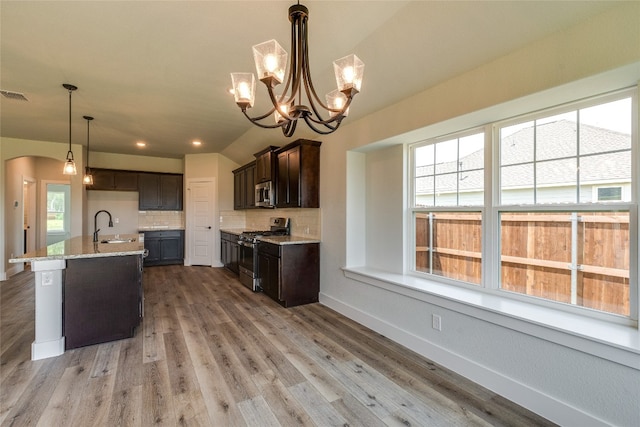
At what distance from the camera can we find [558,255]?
2064 millimetres

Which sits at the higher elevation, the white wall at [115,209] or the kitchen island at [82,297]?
the white wall at [115,209]

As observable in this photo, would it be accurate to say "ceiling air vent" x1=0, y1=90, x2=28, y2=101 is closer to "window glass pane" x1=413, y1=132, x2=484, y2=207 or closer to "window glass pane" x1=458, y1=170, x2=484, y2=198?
"window glass pane" x1=413, y1=132, x2=484, y2=207

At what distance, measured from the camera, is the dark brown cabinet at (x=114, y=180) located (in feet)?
20.8

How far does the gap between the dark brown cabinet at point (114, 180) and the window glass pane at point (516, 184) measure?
7283mm

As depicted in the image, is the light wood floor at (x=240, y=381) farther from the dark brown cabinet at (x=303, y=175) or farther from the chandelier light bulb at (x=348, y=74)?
the chandelier light bulb at (x=348, y=74)

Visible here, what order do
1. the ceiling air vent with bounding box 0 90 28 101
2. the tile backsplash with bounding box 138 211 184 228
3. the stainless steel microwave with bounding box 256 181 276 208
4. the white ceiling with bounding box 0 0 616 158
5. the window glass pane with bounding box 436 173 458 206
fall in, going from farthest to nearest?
the tile backsplash with bounding box 138 211 184 228 → the stainless steel microwave with bounding box 256 181 276 208 → the ceiling air vent with bounding box 0 90 28 101 → the window glass pane with bounding box 436 173 458 206 → the white ceiling with bounding box 0 0 616 158

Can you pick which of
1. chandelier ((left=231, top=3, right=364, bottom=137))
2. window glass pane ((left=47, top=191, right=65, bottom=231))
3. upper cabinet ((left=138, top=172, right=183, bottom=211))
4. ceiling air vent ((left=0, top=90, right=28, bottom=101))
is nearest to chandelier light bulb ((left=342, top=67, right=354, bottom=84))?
chandelier ((left=231, top=3, right=364, bottom=137))

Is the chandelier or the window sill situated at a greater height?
the chandelier

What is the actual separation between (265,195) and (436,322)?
11.2 feet

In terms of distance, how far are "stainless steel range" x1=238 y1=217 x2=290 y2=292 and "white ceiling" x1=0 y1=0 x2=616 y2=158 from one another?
7.31ft

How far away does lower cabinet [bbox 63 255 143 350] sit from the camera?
269 cm

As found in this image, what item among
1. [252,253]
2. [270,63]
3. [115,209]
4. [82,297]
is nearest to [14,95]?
[82,297]

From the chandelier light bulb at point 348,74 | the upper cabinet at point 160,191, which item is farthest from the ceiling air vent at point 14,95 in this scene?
the chandelier light bulb at point 348,74

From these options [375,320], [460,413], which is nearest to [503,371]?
[460,413]
